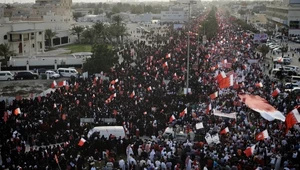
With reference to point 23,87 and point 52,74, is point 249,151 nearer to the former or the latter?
point 23,87

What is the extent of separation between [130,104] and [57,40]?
3842cm

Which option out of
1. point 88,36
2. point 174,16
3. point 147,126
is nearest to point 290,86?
A: point 147,126

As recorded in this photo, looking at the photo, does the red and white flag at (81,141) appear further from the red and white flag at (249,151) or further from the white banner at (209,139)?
the red and white flag at (249,151)

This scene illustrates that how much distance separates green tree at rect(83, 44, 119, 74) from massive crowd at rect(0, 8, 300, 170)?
2788 mm

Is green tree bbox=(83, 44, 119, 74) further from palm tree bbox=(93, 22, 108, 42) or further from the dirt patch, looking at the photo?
palm tree bbox=(93, 22, 108, 42)

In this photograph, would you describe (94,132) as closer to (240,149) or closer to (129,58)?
(240,149)

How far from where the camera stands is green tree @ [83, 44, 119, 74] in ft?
97.3

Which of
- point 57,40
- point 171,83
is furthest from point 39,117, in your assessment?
point 57,40

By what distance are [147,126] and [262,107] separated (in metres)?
5.09

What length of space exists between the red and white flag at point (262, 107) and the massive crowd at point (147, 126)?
537mm

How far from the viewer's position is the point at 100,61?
1166 inches

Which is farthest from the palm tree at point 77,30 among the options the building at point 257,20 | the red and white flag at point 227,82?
the building at point 257,20

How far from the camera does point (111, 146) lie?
47.8 feet

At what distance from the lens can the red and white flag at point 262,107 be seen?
15.6 m
